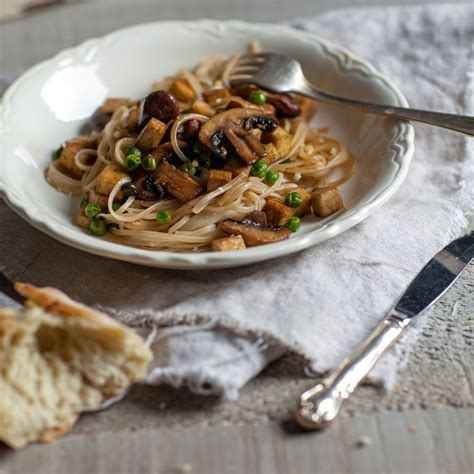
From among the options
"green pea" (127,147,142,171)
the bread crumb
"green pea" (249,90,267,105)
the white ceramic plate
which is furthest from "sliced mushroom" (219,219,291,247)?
the bread crumb

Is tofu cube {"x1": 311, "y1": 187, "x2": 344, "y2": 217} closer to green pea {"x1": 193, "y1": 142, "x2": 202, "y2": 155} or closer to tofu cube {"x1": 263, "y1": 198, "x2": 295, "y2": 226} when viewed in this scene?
tofu cube {"x1": 263, "y1": 198, "x2": 295, "y2": 226}

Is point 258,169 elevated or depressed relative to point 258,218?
elevated

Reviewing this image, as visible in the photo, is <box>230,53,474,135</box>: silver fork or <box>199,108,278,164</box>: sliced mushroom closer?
<box>199,108,278,164</box>: sliced mushroom

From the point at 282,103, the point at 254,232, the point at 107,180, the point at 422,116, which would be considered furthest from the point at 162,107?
the point at 422,116

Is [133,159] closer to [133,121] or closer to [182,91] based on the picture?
[133,121]

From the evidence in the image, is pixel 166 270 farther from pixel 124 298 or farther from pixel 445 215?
pixel 445 215

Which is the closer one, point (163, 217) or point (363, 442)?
point (363, 442)
